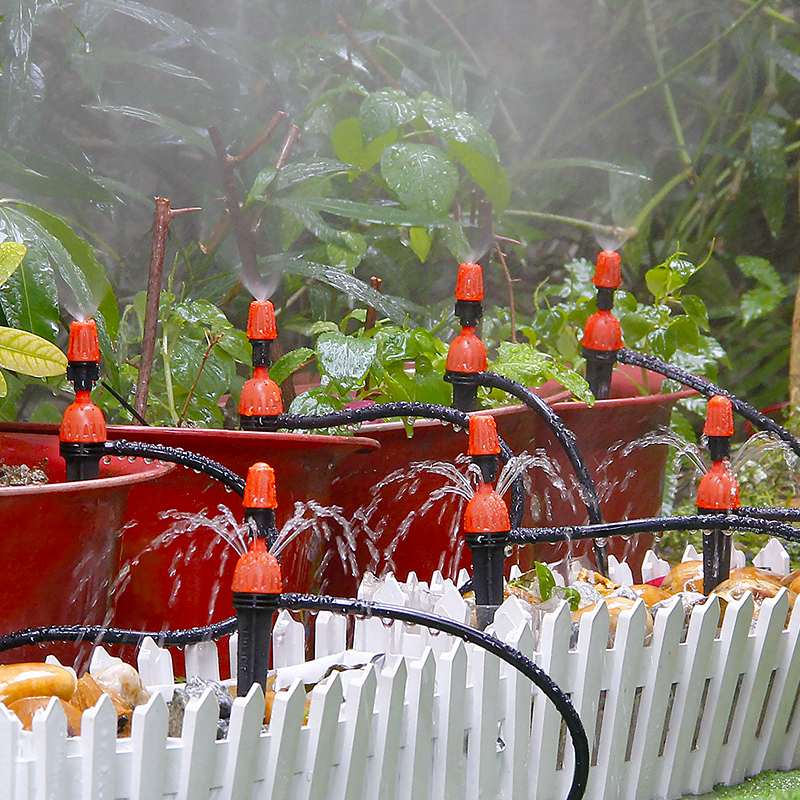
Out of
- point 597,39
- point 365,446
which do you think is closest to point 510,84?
point 597,39

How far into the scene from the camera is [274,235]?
57.6 inches

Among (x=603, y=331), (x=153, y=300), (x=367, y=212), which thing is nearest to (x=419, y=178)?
(x=367, y=212)

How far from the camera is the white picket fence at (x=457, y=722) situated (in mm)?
635

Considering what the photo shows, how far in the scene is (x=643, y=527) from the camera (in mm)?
909

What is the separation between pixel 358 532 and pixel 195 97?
0.83 m

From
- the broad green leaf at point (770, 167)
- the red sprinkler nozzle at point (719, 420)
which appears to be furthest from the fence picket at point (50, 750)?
the broad green leaf at point (770, 167)

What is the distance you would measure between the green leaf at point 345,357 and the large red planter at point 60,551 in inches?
10.8

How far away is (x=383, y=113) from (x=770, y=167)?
1285 mm

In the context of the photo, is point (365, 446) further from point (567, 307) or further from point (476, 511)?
point (567, 307)

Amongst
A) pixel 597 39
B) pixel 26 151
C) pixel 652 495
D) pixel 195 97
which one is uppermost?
pixel 597 39

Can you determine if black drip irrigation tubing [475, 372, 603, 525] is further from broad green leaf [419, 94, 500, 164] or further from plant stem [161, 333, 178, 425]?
broad green leaf [419, 94, 500, 164]

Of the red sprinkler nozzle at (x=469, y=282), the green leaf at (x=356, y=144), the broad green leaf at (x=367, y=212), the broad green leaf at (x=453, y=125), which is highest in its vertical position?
the broad green leaf at (x=453, y=125)

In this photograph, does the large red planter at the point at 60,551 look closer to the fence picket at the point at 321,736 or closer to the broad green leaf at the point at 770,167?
the fence picket at the point at 321,736

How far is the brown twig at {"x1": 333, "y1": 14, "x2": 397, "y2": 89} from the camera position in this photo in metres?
1.76
